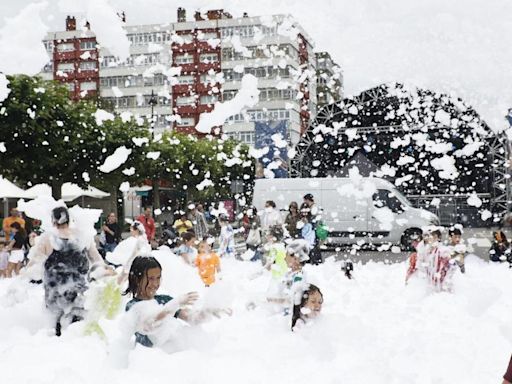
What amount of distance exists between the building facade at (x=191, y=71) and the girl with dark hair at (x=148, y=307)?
5239 cm

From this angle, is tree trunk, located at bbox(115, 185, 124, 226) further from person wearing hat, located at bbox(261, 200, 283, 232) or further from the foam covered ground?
the foam covered ground

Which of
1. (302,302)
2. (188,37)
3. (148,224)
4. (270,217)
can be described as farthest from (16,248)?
(188,37)

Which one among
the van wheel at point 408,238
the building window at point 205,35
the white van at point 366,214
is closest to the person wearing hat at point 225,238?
the white van at point 366,214

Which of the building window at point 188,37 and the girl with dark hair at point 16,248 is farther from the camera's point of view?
the building window at point 188,37

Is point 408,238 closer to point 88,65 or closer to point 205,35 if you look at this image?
point 205,35

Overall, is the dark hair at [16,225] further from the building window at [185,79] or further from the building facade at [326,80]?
the building facade at [326,80]

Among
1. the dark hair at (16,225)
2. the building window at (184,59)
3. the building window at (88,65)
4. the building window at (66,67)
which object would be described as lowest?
the dark hair at (16,225)

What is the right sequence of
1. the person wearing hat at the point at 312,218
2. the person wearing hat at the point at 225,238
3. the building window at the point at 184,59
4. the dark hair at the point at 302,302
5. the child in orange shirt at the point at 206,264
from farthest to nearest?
the building window at the point at 184,59
the person wearing hat at the point at 225,238
the person wearing hat at the point at 312,218
the child in orange shirt at the point at 206,264
the dark hair at the point at 302,302

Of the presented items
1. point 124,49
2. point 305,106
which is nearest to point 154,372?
point 124,49

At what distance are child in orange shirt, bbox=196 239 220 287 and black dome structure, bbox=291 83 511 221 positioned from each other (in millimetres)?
16994

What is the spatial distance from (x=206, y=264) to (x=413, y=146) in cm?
2126

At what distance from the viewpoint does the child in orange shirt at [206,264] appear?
9809 millimetres

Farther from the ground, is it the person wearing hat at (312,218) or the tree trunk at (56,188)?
the tree trunk at (56,188)

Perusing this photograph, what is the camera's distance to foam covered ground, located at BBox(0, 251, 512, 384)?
450 centimetres
